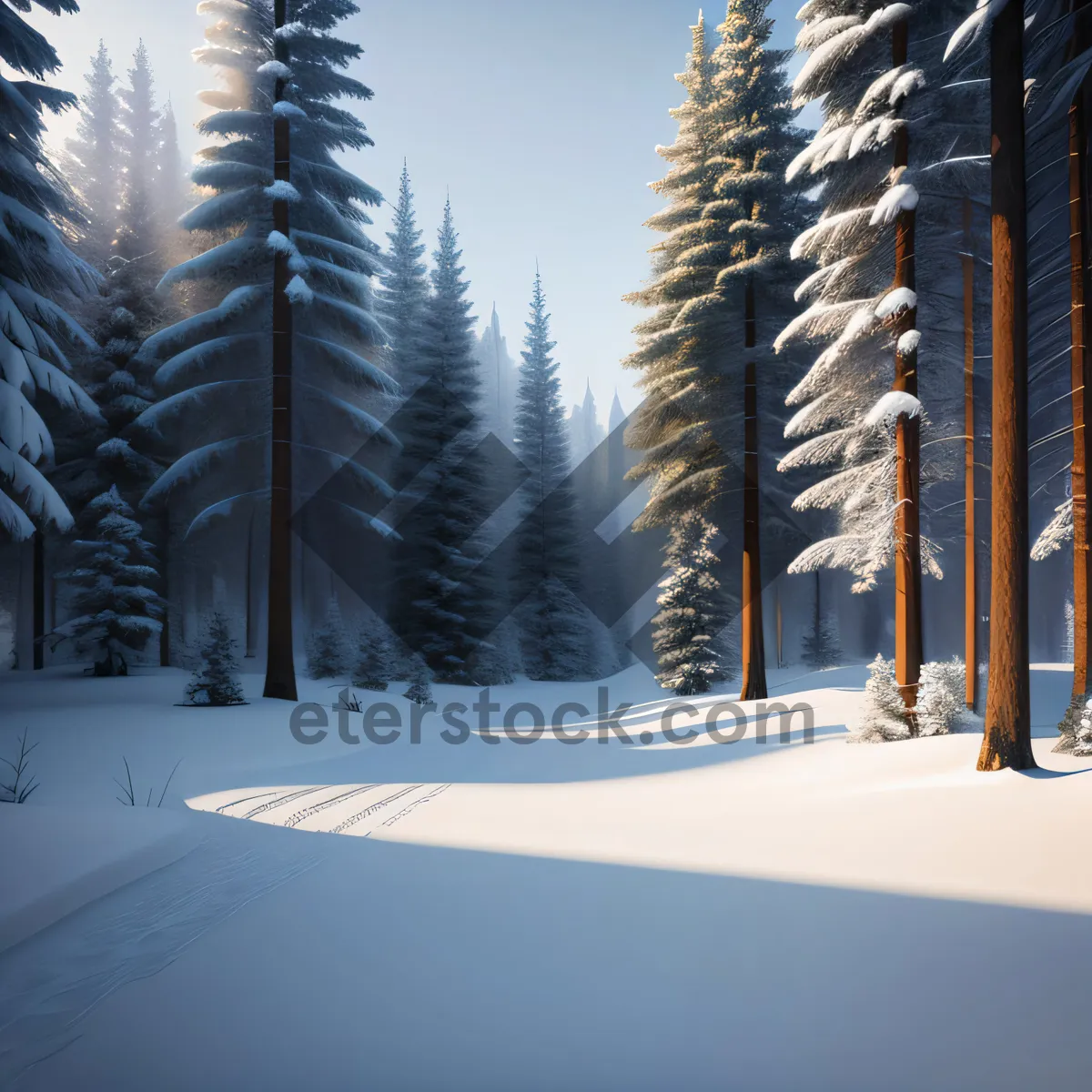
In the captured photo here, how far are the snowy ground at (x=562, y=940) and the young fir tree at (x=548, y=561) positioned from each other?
21517mm

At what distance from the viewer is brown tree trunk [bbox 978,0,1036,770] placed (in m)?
7.03

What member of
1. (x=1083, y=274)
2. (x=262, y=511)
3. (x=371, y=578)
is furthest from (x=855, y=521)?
(x=371, y=578)

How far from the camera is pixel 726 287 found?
54.1 ft

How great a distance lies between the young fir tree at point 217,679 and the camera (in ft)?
41.7

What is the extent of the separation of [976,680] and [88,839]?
560 inches

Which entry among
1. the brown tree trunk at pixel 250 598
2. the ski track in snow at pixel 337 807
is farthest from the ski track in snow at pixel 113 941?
the brown tree trunk at pixel 250 598

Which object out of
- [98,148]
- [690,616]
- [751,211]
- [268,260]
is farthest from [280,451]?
[98,148]

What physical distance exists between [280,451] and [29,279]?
208 inches

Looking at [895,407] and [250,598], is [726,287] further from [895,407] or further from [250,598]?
[250,598]

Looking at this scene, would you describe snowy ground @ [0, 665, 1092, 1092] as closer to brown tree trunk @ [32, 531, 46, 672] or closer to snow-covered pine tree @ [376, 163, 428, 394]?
brown tree trunk @ [32, 531, 46, 672]

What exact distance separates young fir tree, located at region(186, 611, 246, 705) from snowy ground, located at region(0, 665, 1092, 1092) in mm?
5294

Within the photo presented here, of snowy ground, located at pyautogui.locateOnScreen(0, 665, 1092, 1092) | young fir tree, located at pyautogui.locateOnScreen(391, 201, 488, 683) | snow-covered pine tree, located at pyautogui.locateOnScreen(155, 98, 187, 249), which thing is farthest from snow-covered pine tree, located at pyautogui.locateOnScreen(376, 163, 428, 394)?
snowy ground, located at pyautogui.locateOnScreen(0, 665, 1092, 1092)

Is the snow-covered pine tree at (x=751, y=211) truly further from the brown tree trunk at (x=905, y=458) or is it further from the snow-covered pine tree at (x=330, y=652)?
the snow-covered pine tree at (x=330, y=652)

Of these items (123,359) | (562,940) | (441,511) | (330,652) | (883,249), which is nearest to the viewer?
(562,940)
